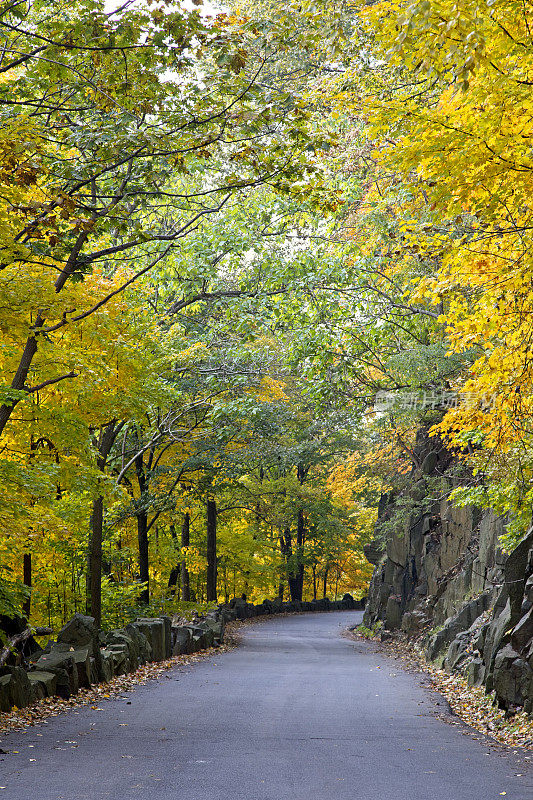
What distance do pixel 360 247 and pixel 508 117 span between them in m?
10.3

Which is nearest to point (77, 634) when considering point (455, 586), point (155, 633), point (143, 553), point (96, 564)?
point (96, 564)

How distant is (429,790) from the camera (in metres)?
5.93

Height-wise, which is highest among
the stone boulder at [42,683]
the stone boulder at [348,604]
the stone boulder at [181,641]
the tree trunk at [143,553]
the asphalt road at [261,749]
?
the tree trunk at [143,553]

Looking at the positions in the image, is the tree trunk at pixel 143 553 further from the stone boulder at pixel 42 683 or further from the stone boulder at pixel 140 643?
the stone boulder at pixel 42 683

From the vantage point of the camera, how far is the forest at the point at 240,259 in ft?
22.2

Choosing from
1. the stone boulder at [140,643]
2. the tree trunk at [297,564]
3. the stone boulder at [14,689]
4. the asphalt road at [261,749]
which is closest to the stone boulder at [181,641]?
the stone boulder at [140,643]

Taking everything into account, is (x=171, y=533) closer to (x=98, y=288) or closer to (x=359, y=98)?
(x=98, y=288)

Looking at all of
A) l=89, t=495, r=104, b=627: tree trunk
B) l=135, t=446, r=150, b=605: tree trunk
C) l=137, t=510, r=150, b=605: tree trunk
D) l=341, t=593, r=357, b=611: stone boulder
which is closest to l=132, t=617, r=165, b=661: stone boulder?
l=89, t=495, r=104, b=627: tree trunk

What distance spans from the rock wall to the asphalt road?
0.65 meters

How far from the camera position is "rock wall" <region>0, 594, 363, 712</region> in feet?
30.3

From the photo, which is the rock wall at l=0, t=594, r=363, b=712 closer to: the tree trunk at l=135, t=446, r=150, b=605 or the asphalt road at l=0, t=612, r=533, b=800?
the asphalt road at l=0, t=612, r=533, b=800

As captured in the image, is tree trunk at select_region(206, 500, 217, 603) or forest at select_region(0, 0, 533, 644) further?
tree trunk at select_region(206, 500, 217, 603)

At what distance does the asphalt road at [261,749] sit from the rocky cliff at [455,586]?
106cm

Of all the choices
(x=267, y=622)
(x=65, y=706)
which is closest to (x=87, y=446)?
(x=65, y=706)
